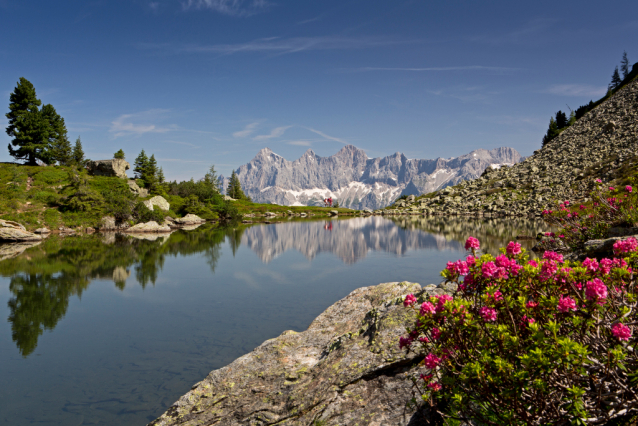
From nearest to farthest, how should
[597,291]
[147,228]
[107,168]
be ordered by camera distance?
[597,291], [147,228], [107,168]

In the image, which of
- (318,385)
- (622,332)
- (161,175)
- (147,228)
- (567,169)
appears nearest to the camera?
(622,332)

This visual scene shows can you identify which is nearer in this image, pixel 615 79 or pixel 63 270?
pixel 63 270

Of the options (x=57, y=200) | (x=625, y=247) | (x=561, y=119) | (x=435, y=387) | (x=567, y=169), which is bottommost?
(x=435, y=387)

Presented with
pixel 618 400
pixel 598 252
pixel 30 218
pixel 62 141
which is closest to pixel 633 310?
pixel 618 400

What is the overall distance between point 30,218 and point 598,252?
90853mm

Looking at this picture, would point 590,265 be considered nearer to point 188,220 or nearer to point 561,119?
point 188,220

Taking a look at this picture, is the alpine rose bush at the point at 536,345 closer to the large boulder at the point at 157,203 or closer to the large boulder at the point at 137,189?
the large boulder at the point at 157,203

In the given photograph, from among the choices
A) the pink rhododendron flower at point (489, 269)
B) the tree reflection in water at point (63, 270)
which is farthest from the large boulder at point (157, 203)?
the pink rhododendron flower at point (489, 269)

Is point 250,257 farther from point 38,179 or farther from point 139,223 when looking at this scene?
point 38,179

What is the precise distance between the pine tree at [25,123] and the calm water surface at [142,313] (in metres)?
70.9

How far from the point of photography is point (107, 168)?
114 meters

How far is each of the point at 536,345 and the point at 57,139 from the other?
458ft

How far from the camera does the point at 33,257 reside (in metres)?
40.8

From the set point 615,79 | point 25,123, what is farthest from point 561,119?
point 25,123
